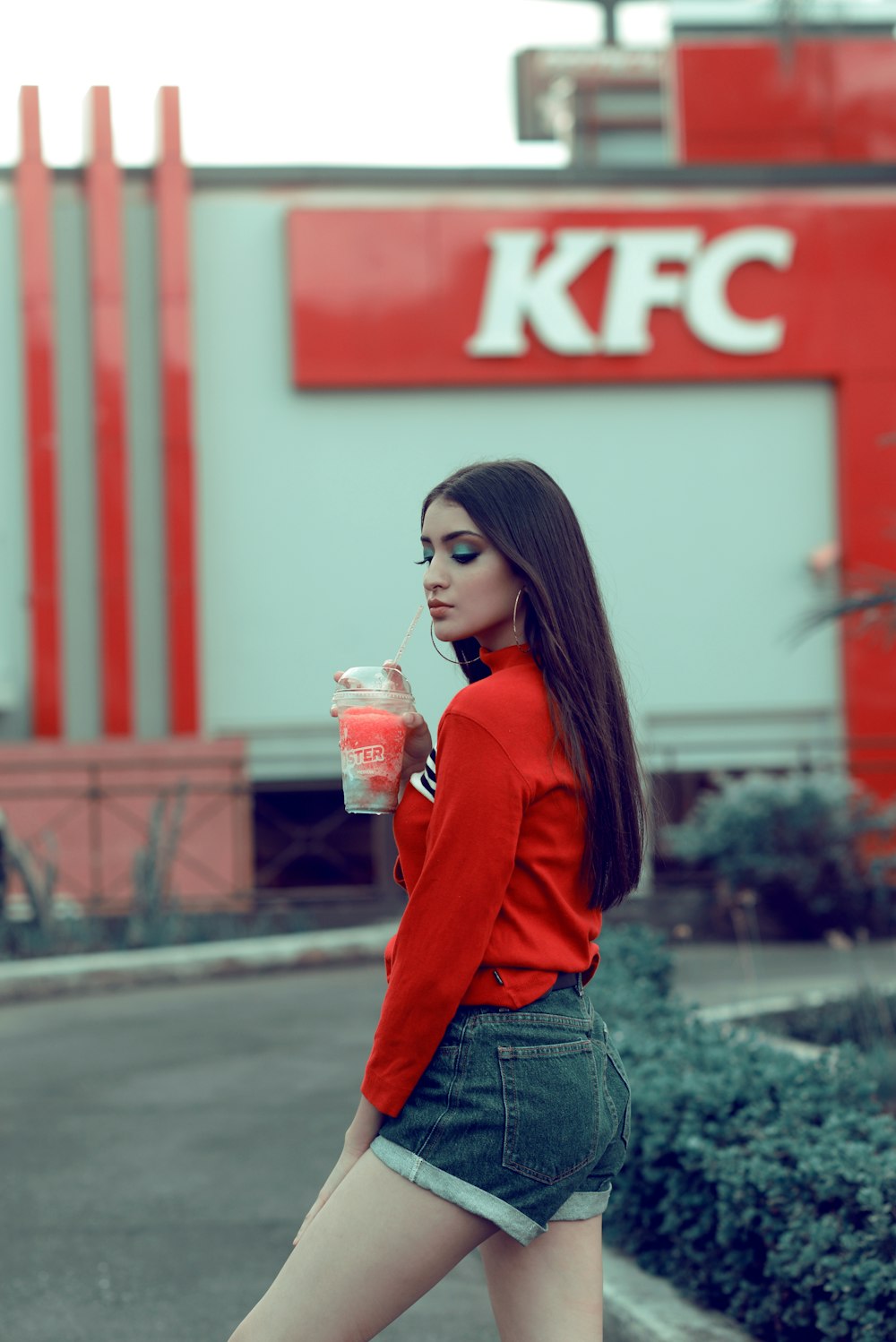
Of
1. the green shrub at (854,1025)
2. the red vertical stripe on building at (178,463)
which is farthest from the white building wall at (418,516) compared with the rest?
the green shrub at (854,1025)

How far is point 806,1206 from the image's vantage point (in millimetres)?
3684

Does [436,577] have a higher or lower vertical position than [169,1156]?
higher

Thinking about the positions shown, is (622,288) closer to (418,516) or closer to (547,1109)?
(418,516)

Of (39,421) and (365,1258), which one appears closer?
(365,1258)

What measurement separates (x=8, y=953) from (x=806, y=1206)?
903 centimetres

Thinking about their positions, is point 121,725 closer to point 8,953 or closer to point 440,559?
point 8,953

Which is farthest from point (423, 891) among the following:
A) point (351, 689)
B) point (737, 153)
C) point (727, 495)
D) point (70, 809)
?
point (737, 153)

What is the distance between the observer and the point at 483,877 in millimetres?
2166

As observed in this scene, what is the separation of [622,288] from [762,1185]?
508 inches

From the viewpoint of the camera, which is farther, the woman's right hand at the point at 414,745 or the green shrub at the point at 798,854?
the green shrub at the point at 798,854

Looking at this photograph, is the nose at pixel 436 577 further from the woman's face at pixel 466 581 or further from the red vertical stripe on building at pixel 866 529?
the red vertical stripe on building at pixel 866 529

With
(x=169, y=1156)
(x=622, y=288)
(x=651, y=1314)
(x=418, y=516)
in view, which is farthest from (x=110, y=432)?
(x=651, y=1314)

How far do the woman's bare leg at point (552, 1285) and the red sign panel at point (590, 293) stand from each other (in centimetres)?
1354

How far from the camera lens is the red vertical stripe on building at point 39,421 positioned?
1509 cm
